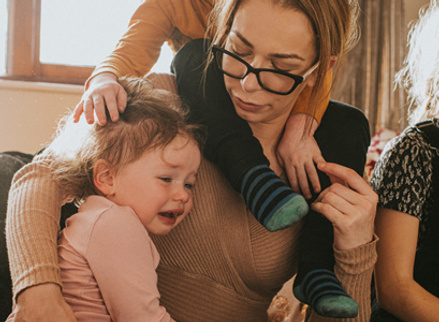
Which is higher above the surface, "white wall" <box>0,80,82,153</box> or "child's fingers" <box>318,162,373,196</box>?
"child's fingers" <box>318,162,373,196</box>

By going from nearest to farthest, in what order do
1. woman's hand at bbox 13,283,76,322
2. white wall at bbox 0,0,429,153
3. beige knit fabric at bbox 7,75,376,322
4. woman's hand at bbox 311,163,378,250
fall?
woman's hand at bbox 13,283,76,322 < woman's hand at bbox 311,163,378,250 < beige knit fabric at bbox 7,75,376,322 < white wall at bbox 0,0,429,153

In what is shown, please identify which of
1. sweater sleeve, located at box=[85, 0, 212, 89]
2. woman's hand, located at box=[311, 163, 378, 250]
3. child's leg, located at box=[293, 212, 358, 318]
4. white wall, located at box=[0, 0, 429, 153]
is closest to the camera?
child's leg, located at box=[293, 212, 358, 318]

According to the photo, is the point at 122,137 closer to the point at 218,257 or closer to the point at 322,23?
the point at 218,257

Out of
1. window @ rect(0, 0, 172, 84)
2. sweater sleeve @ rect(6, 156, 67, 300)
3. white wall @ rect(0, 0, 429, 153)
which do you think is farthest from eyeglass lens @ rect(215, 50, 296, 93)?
window @ rect(0, 0, 172, 84)

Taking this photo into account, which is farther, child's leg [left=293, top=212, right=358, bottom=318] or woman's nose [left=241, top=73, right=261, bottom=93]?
woman's nose [left=241, top=73, right=261, bottom=93]

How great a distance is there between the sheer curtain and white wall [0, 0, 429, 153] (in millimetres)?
1836

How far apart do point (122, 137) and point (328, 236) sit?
0.55 metres

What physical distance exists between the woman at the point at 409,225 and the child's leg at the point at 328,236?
10cm

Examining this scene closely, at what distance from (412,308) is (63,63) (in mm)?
2604

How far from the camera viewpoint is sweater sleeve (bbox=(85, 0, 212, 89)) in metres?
1.25

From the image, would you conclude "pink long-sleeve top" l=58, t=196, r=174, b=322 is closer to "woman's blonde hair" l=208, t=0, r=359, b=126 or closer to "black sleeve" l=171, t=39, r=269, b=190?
"black sleeve" l=171, t=39, r=269, b=190

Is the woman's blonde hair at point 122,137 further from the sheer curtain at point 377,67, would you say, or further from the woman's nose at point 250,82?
the sheer curtain at point 377,67

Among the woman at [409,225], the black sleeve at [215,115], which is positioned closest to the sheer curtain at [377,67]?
the woman at [409,225]

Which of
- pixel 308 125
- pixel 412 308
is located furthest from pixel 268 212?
pixel 412 308
